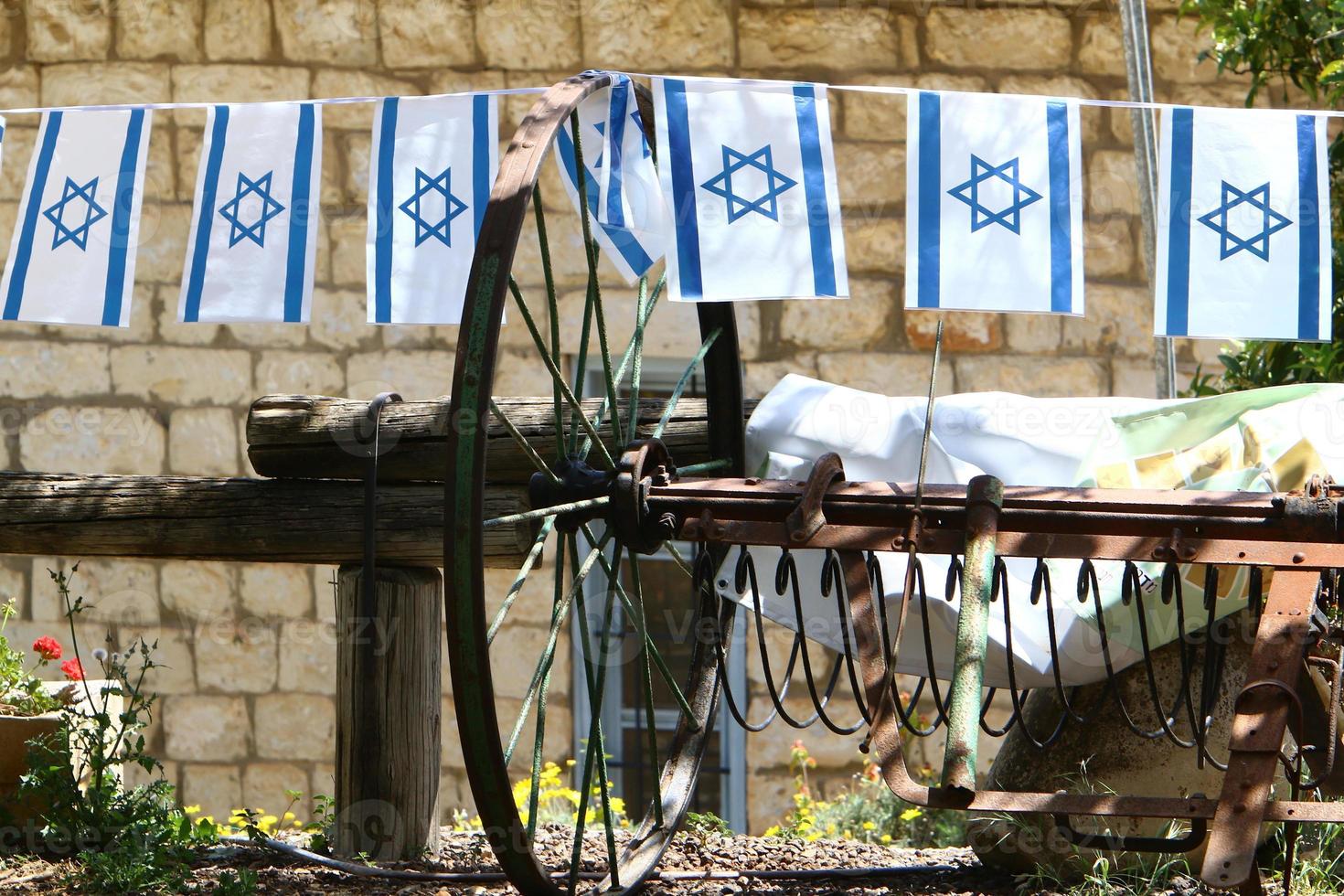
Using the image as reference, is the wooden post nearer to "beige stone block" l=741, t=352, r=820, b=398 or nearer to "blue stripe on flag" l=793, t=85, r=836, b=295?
"blue stripe on flag" l=793, t=85, r=836, b=295

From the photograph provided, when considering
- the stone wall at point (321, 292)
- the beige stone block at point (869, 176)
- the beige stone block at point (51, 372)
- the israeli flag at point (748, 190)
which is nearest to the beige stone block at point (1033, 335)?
the stone wall at point (321, 292)

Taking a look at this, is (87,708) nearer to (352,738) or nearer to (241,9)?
(352,738)

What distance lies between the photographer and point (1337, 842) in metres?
3.65

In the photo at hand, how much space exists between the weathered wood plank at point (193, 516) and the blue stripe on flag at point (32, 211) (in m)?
0.54

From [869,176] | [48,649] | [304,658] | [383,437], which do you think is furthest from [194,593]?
[869,176]

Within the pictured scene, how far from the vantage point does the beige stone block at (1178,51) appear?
6332mm

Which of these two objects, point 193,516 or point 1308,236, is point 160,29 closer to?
point 193,516

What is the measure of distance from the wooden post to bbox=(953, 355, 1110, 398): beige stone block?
3087mm

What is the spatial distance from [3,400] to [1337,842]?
5.26 meters

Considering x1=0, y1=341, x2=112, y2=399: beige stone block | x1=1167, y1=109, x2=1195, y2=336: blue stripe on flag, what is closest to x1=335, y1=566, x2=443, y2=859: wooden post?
x1=1167, y1=109, x2=1195, y2=336: blue stripe on flag

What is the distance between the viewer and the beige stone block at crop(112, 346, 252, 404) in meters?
6.32

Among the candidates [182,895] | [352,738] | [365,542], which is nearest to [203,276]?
[365,542]

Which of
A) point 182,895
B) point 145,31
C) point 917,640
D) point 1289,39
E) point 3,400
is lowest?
point 182,895

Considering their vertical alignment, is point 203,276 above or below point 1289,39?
below
